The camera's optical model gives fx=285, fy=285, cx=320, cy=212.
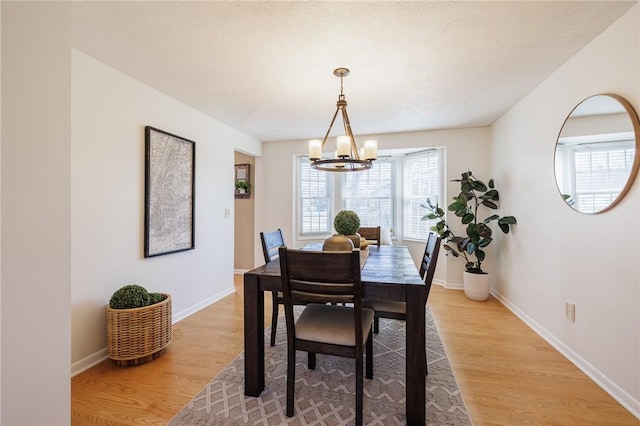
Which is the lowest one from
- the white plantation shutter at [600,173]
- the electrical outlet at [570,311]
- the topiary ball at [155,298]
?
the electrical outlet at [570,311]

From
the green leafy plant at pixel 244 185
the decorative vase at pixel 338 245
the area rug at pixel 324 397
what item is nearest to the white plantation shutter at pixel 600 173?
the area rug at pixel 324 397

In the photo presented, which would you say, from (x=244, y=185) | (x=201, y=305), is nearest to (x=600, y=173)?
(x=201, y=305)

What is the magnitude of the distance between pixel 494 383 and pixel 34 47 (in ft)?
9.58

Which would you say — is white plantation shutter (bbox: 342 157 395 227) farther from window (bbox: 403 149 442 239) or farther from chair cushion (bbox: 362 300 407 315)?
chair cushion (bbox: 362 300 407 315)

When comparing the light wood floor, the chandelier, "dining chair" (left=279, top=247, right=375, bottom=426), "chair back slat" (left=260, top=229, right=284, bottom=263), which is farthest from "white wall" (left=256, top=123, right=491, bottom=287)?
"dining chair" (left=279, top=247, right=375, bottom=426)

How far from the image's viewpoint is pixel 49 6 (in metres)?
1.03

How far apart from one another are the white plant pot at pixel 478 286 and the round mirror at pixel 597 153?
62.7 inches

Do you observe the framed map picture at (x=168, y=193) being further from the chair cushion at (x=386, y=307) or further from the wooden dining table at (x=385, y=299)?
the chair cushion at (x=386, y=307)

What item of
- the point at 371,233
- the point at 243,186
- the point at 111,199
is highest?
the point at 243,186

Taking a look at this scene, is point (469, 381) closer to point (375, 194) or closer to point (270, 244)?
point (270, 244)

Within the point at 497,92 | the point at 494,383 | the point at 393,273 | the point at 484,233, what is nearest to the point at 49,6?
the point at 393,273

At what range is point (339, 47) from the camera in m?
1.99

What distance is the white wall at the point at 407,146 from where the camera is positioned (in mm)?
3996

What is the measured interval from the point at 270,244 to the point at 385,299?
1324 mm
